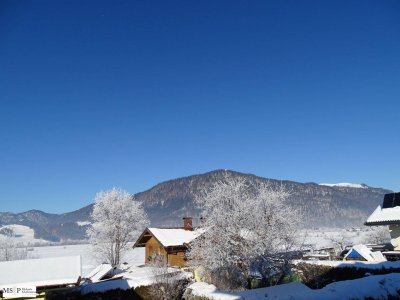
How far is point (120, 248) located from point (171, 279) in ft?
94.9

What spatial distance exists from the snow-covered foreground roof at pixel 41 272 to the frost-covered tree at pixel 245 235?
33.6ft

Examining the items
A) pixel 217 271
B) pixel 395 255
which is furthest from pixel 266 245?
pixel 395 255

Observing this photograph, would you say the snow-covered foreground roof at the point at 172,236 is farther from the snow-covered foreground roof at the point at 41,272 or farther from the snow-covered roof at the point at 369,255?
the snow-covered roof at the point at 369,255

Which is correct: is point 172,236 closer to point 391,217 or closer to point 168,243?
point 168,243

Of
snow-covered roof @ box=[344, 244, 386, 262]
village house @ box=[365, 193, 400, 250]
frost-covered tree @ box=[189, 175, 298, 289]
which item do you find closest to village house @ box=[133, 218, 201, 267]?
frost-covered tree @ box=[189, 175, 298, 289]

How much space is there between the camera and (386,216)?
34.5 m

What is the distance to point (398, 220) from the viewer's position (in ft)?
107

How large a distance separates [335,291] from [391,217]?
21.2 meters

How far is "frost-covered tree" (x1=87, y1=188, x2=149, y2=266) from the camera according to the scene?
53094 millimetres

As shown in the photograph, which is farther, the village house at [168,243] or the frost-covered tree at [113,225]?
the frost-covered tree at [113,225]

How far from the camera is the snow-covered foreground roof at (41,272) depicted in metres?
28.3

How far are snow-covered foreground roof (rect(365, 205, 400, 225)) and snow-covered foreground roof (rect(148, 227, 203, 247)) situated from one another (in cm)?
2087

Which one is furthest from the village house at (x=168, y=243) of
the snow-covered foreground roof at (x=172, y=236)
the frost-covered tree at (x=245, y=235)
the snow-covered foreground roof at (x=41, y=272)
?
the frost-covered tree at (x=245, y=235)

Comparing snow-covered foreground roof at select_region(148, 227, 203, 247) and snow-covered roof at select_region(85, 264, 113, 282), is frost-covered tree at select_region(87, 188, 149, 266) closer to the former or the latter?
snow-covered foreground roof at select_region(148, 227, 203, 247)
